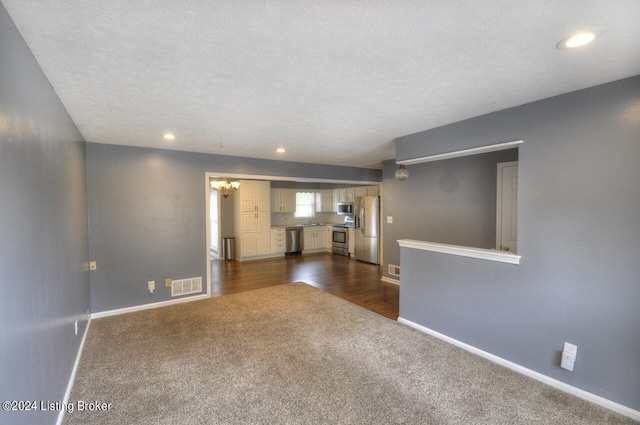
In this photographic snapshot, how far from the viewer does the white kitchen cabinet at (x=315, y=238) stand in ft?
28.9

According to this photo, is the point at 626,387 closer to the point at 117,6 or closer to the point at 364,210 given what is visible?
the point at 117,6

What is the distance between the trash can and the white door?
6363 mm

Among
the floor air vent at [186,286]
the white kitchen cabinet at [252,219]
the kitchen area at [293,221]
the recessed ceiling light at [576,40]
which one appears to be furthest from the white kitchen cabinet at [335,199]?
the recessed ceiling light at [576,40]

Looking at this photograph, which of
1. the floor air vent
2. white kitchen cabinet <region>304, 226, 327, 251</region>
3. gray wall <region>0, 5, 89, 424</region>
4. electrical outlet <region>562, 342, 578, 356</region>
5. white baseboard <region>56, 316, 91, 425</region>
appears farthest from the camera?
white kitchen cabinet <region>304, 226, 327, 251</region>

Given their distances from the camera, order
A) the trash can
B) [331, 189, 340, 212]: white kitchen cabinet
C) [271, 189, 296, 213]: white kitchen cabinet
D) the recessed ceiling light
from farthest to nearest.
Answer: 1. [331, 189, 340, 212]: white kitchen cabinet
2. [271, 189, 296, 213]: white kitchen cabinet
3. the trash can
4. the recessed ceiling light

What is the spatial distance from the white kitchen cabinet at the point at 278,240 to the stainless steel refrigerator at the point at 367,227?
89.6 inches

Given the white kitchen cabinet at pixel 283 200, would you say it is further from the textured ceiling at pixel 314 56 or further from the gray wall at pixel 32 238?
Answer: the gray wall at pixel 32 238

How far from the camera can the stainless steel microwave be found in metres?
8.46

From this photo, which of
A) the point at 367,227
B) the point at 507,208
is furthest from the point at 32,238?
the point at 367,227

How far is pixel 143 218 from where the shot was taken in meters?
4.03

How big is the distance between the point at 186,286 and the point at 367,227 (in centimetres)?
433

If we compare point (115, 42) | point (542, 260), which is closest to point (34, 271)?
point (115, 42)

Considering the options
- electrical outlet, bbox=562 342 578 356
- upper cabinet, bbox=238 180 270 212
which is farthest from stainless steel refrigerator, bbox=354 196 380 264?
electrical outlet, bbox=562 342 578 356

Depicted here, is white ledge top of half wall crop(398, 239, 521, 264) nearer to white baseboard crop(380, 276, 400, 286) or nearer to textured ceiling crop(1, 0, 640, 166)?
textured ceiling crop(1, 0, 640, 166)
